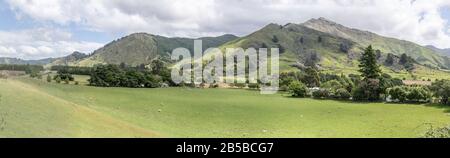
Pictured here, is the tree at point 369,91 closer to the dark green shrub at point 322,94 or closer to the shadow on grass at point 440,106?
the dark green shrub at point 322,94

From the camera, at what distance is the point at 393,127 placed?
6153 cm

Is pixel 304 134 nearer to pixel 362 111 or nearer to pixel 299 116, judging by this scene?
pixel 299 116

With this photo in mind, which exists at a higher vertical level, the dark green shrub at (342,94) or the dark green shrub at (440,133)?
the dark green shrub at (440,133)

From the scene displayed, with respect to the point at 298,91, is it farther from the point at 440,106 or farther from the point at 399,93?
the point at 440,106

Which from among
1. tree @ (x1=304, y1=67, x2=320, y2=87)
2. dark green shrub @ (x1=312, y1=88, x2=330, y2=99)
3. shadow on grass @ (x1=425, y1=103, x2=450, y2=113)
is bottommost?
shadow on grass @ (x1=425, y1=103, x2=450, y2=113)

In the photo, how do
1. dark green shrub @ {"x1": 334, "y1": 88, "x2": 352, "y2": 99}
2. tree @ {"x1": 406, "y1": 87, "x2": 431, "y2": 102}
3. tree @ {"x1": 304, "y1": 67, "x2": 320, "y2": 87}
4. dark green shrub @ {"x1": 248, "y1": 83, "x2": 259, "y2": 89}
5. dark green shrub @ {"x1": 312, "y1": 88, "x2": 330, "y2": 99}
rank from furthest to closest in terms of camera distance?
tree @ {"x1": 304, "y1": 67, "x2": 320, "y2": 87} → dark green shrub @ {"x1": 248, "y1": 83, "x2": 259, "y2": 89} → dark green shrub @ {"x1": 312, "y1": 88, "x2": 330, "y2": 99} → dark green shrub @ {"x1": 334, "y1": 88, "x2": 352, "y2": 99} → tree @ {"x1": 406, "y1": 87, "x2": 431, "y2": 102}

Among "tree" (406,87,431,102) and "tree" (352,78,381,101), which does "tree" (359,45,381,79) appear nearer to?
"tree" (352,78,381,101)

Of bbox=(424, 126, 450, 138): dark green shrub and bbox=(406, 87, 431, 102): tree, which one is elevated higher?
bbox=(424, 126, 450, 138): dark green shrub

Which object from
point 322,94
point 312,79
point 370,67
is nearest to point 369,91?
point 370,67

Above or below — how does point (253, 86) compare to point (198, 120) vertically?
above

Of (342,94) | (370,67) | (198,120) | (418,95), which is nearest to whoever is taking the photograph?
(198,120)

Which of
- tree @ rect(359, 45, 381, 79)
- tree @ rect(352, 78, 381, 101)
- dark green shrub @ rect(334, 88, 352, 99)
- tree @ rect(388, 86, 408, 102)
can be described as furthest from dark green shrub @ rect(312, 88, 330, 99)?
tree @ rect(388, 86, 408, 102)

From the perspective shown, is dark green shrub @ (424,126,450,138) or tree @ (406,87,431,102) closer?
dark green shrub @ (424,126,450,138)

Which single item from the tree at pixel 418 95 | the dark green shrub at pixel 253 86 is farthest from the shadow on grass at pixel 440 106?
the dark green shrub at pixel 253 86
